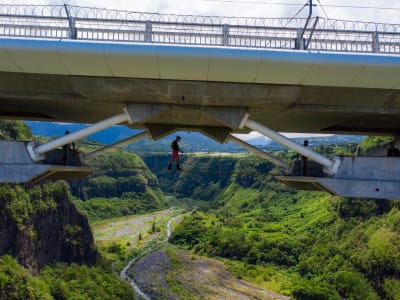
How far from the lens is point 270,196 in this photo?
5497 inches

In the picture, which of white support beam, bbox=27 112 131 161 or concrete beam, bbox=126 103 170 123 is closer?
white support beam, bbox=27 112 131 161

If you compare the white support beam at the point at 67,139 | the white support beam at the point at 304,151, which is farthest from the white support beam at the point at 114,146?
the white support beam at the point at 304,151

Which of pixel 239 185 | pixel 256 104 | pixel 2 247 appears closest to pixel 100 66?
pixel 256 104

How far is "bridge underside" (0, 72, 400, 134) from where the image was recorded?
12.6 metres

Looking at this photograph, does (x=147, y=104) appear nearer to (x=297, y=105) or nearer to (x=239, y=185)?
(x=297, y=105)

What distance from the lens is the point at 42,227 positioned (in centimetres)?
7462

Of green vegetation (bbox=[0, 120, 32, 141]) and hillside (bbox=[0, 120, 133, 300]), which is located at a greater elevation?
green vegetation (bbox=[0, 120, 32, 141])

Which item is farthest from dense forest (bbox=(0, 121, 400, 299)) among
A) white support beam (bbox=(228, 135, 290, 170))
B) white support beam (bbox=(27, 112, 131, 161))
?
white support beam (bbox=(27, 112, 131, 161))

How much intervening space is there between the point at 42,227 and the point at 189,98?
227 feet

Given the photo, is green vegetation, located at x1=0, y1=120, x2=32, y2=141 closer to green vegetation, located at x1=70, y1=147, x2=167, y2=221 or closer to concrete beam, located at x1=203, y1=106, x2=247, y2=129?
green vegetation, located at x1=70, y1=147, x2=167, y2=221

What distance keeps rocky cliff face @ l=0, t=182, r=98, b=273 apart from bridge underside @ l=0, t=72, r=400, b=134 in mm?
55485

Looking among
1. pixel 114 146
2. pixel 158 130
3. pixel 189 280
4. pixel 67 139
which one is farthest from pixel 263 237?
pixel 67 139

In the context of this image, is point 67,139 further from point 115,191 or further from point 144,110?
point 115,191

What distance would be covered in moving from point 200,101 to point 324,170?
15.1 feet
